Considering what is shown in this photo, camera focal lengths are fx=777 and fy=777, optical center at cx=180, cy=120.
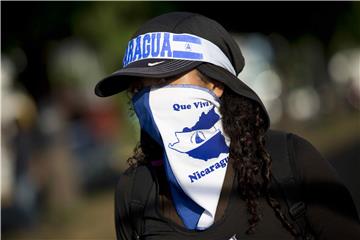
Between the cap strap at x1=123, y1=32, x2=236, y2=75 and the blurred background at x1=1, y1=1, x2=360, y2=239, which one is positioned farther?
the blurred background at x1=1, y1=1, x2=360, y2=239

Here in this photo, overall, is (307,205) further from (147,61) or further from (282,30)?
(282,30)

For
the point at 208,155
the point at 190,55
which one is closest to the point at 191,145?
the point at 208,155

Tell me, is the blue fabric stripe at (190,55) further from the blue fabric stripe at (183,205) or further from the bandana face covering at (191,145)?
the blue fabric stripe at (183,205)

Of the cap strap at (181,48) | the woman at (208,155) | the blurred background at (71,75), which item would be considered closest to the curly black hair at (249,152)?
the woman at (208,155)

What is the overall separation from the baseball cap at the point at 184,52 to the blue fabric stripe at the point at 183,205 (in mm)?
308

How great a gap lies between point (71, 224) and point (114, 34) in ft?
9.68

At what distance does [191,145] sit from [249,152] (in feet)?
0.62

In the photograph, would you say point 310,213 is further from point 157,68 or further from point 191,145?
point 157,68

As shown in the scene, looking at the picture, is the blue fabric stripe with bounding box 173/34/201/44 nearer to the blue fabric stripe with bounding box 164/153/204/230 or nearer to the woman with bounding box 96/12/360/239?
the woman with bounding box 96/12/360/239

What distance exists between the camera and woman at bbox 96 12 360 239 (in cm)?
229

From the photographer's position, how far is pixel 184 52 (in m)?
2.34

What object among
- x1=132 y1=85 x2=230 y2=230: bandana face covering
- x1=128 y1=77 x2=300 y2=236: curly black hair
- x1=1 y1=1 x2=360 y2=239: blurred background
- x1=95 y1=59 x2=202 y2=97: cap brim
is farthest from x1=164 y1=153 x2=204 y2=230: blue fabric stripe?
x1=1 y1=1 x2=360 y2=239: blurred background

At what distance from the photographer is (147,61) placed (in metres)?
2.37

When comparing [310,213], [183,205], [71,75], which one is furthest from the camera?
[71,75]
